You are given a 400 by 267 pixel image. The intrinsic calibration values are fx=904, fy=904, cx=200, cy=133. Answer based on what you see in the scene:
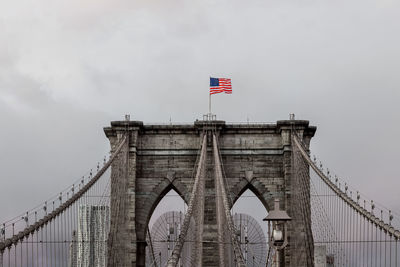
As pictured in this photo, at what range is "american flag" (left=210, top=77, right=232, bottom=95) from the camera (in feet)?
165

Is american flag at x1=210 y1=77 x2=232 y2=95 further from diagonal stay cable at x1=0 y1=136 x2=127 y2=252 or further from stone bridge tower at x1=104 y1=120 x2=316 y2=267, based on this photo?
diagonal stay cable at x1=0 y1=136 x2=127 y2=252

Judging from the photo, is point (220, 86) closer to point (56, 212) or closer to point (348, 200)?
point (348, 200)

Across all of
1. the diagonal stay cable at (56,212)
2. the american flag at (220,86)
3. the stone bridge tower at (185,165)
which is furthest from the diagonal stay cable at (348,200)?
the diagonal stay cable at (56,212)

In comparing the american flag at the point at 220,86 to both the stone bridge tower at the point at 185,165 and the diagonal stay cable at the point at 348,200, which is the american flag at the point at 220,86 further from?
the diagonal stay cable at the point at 348,200

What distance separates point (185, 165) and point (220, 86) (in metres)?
5.38

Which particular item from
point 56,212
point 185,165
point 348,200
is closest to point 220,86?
point 185,165

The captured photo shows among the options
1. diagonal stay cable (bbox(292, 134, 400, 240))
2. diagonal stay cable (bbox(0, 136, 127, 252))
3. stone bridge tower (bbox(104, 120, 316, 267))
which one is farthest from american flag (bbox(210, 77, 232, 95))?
diagonal stay cable (bbox(0, 136, 127, 252))

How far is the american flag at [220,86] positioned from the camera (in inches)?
1984

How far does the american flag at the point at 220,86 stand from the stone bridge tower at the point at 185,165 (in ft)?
9.57

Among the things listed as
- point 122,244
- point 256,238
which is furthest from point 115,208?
point 256,238

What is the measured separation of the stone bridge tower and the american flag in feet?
9.57

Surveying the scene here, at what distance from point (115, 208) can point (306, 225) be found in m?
9.86

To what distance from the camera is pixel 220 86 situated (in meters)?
50.6

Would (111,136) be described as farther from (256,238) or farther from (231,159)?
(256,238)
